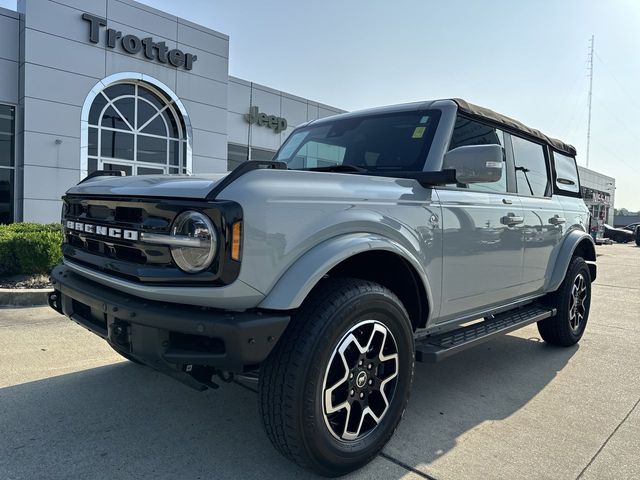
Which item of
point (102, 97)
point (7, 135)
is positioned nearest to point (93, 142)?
point (102, 97)

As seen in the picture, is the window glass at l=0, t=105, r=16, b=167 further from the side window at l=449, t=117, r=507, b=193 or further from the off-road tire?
the off-road tire

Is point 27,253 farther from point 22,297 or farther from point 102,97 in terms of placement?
point 102,97

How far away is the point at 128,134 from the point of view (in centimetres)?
1361

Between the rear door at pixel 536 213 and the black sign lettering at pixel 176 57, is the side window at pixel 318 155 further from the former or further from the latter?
the black sign lettering at pixel 176 57

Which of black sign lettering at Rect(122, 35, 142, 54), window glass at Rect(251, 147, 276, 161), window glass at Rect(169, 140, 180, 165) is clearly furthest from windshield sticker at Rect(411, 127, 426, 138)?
window glass at Rect(251, 147, 276, 161)

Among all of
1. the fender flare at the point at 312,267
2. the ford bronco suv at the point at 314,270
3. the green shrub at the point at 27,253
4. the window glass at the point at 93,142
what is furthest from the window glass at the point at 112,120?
the fender flare at the point at 312,267

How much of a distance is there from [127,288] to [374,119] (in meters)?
2.17

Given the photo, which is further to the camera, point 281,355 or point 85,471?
point 85,471

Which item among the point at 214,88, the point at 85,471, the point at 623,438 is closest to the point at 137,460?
the point at 85,471

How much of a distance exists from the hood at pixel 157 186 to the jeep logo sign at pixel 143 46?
11.3m

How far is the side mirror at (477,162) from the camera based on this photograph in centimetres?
277

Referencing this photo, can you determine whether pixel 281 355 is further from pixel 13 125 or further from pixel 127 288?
pixel 13 125

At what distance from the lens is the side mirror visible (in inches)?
109

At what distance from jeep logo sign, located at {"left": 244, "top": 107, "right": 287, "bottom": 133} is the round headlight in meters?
15.5
